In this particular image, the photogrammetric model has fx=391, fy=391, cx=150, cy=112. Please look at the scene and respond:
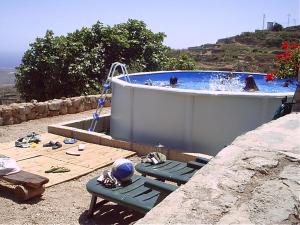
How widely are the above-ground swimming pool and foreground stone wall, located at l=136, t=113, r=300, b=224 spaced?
319cm

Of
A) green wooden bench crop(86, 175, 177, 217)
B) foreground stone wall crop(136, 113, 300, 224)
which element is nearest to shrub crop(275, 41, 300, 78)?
green wooden bench crop(86, 175, 177, 217)

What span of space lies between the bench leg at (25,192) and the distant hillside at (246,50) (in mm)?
26304

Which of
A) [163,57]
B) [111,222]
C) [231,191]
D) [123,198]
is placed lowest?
[111,222]

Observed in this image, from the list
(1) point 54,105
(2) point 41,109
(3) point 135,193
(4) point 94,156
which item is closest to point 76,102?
(1) point 54,105

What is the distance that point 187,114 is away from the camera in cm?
645

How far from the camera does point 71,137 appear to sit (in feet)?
24.6

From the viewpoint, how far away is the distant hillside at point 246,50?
107 feet

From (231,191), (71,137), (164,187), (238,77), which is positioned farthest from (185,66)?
(231,191)

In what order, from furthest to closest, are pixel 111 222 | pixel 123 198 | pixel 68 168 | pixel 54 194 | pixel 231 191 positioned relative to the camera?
pixel 68 168
pixel 54 194
pixel 111 222
pixel 123 198
pixel 231 191

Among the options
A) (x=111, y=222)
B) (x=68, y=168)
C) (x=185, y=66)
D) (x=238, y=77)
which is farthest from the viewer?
(x=185, y=66)

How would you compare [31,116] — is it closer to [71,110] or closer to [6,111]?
[6,111]

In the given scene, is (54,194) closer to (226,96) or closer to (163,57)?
(226,96)

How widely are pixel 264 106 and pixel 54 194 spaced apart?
3.41 metres

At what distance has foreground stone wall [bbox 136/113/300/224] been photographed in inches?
76.9
